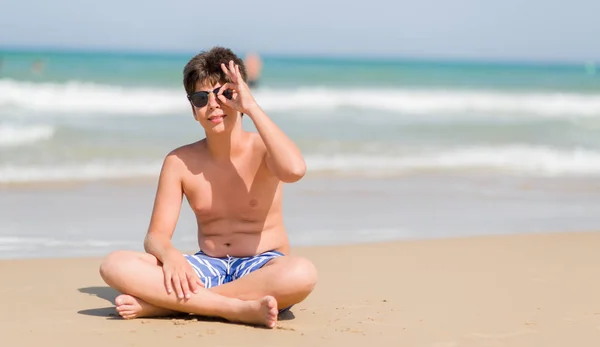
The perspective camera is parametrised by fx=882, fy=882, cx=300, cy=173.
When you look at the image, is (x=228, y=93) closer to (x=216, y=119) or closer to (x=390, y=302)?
(x=216, y=119)

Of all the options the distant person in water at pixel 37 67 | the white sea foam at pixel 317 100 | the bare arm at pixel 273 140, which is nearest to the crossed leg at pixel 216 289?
the bare arm at pixel 273 140

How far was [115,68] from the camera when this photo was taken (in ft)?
109

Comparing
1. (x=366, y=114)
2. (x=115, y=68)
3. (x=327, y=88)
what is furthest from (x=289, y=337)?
(x=115, y=68)

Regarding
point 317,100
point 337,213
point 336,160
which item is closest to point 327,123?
point 317,100

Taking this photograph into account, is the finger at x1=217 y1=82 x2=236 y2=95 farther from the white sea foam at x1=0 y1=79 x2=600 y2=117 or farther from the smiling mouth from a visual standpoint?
the white sea foam at x1=0 y1=79 x2=600 y2=117

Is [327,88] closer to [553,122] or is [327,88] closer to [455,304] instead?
[553,122]

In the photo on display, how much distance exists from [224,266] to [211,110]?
76 centimetres

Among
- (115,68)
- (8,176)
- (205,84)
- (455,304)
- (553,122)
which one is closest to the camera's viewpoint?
(205,84)

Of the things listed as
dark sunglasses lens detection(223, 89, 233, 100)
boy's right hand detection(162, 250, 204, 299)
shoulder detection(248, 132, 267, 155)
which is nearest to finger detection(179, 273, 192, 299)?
boy's right hand detection(162, 250, 204, 299)

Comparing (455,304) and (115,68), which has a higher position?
(115,68)

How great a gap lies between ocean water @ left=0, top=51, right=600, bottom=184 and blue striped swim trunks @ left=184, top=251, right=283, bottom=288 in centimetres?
552

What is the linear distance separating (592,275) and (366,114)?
14846mm

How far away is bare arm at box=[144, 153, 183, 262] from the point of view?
4121 mm

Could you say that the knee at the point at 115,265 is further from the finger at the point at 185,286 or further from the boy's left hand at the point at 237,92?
the boy's left hand at the point at 237,92
